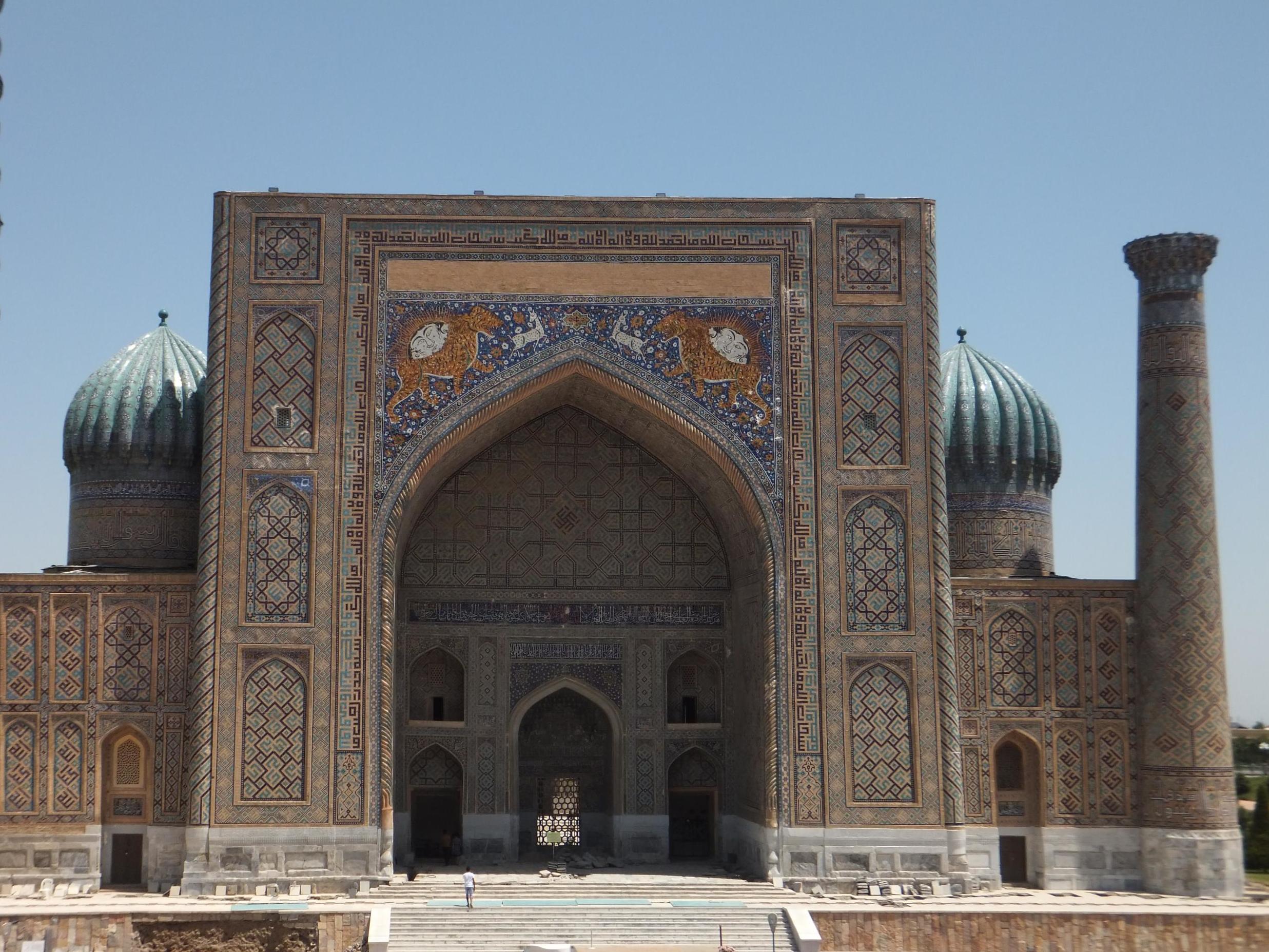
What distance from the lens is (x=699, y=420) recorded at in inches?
497

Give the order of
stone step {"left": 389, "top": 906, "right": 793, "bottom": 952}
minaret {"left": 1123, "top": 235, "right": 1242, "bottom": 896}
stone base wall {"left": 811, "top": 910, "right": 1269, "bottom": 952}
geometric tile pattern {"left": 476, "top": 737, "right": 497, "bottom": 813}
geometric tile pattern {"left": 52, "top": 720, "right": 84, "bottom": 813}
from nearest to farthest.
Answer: stone step {"left": 389, "top": 906, "right": 793, "bottom": 952} → stone base wall {"left": 811, "top": 910, "right": 1269, "bottom": 952} → geometric tile pattern {"left": 52, "top": 720, "right": 84, "bottom": 813} → minaret {"left": 1123, "top": 235, "right": 1242, "bottom": 896} → geometric tile pattern {"left": 476, "top": 737, "right": 497, "bottom": 813}

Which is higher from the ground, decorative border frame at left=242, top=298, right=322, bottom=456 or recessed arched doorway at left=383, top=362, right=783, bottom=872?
decorative border frame at left=242, top=298, right=322, bottom=456

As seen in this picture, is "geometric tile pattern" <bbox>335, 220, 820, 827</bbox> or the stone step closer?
the stone step

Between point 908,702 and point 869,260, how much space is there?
3.41 m

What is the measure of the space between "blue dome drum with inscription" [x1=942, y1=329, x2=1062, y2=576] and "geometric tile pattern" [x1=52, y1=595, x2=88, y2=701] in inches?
291

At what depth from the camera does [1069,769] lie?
13.0 meters

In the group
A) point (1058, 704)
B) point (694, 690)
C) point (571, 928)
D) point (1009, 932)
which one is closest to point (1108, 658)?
point (1058, 704)

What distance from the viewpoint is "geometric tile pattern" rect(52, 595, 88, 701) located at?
12461 millimetres

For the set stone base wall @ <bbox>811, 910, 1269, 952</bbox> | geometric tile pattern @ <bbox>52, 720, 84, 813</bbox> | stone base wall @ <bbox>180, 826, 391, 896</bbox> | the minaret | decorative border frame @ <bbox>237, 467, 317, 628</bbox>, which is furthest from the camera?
the minaret

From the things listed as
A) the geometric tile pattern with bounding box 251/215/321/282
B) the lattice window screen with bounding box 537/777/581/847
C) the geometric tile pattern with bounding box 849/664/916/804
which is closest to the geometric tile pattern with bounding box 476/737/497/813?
the lattice window screen with bounding box 537/777/581/847

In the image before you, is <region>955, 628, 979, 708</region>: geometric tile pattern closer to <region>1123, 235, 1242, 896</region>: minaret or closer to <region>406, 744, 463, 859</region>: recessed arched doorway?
<region>1123, 235, 1242, 896</region>: minaret

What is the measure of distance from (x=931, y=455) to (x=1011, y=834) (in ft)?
10.1

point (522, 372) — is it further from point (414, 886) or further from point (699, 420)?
point (414, 886)

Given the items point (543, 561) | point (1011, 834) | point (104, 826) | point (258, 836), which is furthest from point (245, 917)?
point (1011, 834)
